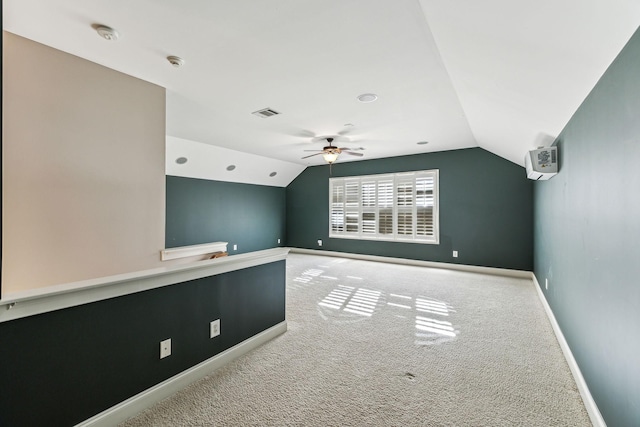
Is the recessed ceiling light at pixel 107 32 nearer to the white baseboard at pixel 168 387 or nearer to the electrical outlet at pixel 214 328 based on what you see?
the electrical outlet at pixel 214 328

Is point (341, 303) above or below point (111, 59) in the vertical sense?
below

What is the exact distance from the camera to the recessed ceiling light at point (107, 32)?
2021 millimetres

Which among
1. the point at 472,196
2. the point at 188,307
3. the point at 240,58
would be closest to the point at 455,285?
the point at 472,196

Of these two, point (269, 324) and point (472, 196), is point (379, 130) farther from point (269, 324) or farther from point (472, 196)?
point (269, 324)

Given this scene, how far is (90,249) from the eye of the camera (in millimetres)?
2516

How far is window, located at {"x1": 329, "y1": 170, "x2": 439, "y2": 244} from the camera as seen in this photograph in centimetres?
643

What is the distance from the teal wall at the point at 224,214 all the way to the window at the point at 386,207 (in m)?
1.84

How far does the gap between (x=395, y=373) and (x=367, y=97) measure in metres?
2.88

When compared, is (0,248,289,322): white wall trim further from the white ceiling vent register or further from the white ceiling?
the white ceiling vent register

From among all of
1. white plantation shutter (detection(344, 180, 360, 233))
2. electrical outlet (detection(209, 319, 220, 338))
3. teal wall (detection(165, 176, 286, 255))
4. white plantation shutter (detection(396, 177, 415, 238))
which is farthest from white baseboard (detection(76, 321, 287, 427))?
white plantation shutter (detection(344, 180, 360, 233))

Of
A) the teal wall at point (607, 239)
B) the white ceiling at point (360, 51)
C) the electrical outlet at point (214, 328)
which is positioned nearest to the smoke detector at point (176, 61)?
the white ceiling at point (360, 51)

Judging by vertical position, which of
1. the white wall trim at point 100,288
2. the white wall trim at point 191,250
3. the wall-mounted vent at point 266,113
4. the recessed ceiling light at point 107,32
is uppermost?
the wall-mounted vent at point 266,113

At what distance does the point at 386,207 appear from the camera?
6996mm

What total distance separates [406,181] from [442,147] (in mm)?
1151
